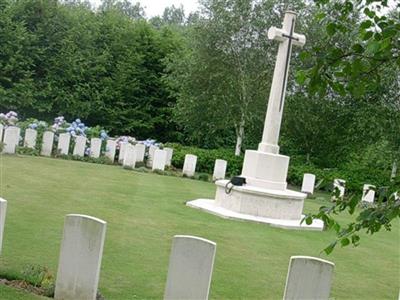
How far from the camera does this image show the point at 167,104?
23.4 metres

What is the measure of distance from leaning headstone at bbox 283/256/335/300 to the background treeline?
14.8m

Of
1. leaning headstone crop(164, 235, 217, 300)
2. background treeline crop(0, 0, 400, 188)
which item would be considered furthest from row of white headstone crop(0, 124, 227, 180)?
leaning headstone crop(164, 235, 217, 300)

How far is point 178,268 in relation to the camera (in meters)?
3.45

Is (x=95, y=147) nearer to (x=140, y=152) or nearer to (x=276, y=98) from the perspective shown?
(x=140, y=152)

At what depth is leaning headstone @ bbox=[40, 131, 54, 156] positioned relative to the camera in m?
15.1

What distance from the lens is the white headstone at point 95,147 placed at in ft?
51.6

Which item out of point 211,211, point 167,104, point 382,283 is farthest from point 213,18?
point 382,283

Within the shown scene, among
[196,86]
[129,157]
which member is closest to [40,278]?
[129,157]

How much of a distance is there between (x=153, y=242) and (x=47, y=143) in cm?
974

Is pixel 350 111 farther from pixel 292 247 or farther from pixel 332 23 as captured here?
pixel 332 23

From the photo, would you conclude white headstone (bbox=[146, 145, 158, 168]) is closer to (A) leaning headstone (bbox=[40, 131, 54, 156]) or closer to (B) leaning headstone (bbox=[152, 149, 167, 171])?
(B) leaning headstone (bbox=[152, 149, 167, 171])

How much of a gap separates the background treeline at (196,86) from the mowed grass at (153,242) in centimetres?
907

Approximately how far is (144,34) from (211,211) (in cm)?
1669

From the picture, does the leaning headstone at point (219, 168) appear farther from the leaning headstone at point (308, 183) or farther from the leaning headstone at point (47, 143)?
the leaning headstone at point (47, 143)
